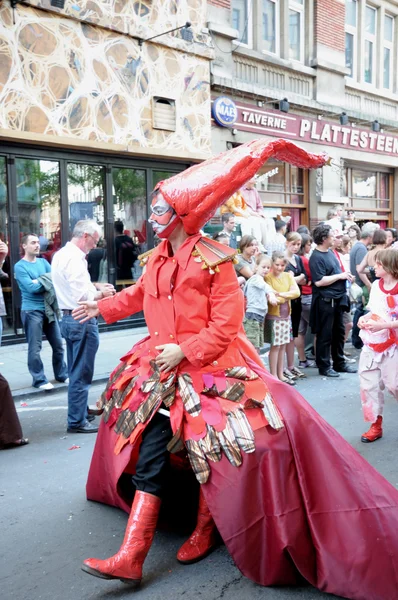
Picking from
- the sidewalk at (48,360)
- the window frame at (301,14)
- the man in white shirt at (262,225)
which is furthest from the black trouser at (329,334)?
the window frame at (301,14)

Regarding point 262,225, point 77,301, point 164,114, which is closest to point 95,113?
point 164,114

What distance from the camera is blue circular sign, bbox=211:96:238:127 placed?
12328mm

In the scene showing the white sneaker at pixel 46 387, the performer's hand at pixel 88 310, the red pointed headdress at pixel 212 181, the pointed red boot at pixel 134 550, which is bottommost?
the white sneaker at pixel 46 387

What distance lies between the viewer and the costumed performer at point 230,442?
2732mm

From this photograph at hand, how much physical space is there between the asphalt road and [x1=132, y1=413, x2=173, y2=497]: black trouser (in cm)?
50

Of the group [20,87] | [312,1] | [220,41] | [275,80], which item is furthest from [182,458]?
[312,1]

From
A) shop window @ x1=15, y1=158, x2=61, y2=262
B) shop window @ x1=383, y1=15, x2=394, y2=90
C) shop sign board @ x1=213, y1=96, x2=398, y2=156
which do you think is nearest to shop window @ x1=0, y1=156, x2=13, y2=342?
shop window @ x1=15, y1=158, x2=61, y2=262

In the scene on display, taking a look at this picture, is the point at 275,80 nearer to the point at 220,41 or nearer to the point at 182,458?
the point at 220,41

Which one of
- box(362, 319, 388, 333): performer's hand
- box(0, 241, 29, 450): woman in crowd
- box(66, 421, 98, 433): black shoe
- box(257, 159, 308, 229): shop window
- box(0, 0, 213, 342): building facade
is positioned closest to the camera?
box(362, 319, 388, 333): performer's hand

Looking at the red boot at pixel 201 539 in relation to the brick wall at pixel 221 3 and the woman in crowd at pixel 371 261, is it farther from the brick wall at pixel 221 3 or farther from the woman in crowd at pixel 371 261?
the brick wall at pixel 221 3

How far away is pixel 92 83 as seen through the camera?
10211 mm

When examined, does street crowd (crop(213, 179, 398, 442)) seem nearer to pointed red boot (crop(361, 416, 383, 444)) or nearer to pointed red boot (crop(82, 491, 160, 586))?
pointed red boot (crop(361, 416, 383, 444))

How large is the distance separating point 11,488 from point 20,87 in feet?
23.4

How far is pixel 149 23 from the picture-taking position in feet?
36.0
